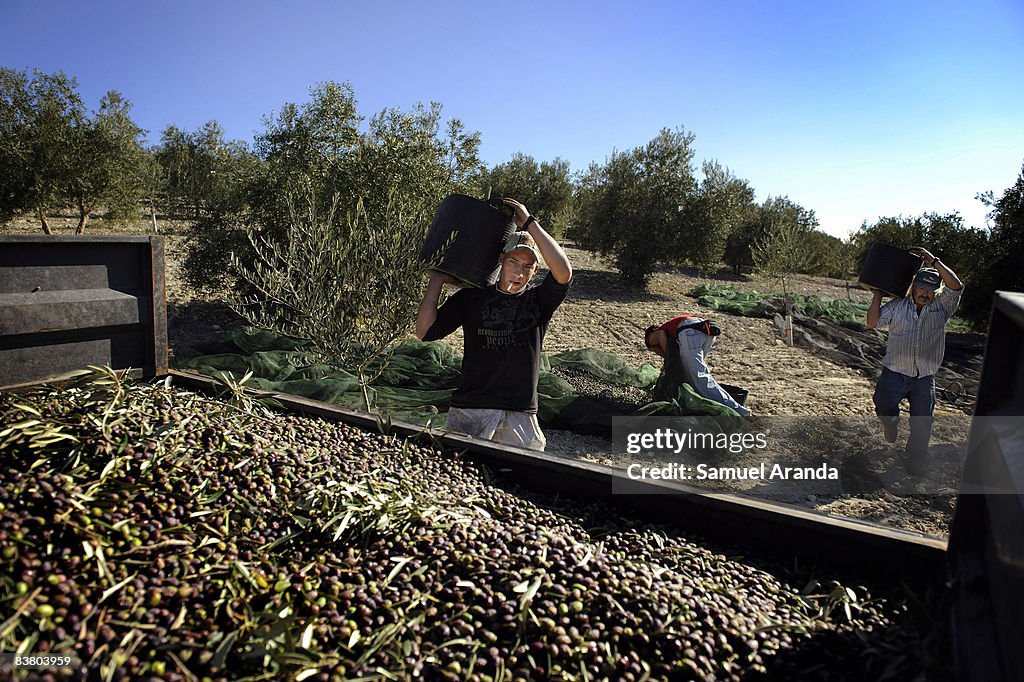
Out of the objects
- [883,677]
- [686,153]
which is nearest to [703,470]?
[883,677]

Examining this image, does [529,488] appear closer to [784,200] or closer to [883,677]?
[883,677]

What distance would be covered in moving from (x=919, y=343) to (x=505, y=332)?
3.99m

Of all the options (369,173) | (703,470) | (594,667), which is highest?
(369,173)

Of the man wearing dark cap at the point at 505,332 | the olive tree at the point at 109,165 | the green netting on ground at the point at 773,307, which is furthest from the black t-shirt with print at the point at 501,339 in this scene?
the olive tree at the point at 109,165

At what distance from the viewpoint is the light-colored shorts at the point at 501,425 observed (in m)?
3.62

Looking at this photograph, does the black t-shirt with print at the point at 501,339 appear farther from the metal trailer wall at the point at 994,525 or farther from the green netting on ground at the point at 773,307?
the green netting on ground at the point at 773,307

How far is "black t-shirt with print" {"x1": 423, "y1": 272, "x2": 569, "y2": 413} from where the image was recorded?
366cm

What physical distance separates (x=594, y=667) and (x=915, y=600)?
3.72 ft

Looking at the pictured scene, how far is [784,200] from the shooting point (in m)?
28.8


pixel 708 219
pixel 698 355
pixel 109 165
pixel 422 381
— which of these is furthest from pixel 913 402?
pixel 109 165

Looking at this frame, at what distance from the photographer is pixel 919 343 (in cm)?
532

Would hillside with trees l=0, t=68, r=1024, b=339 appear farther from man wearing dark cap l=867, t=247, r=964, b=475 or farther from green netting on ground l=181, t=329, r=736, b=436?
man wearing dark cap l=867, t=247, r=964, b=475

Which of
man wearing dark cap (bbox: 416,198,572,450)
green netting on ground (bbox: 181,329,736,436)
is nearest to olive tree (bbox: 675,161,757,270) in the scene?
green netting on ground (bbox: 181,329,736,436)

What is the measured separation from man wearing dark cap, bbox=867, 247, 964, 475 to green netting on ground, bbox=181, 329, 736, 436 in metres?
1.55
